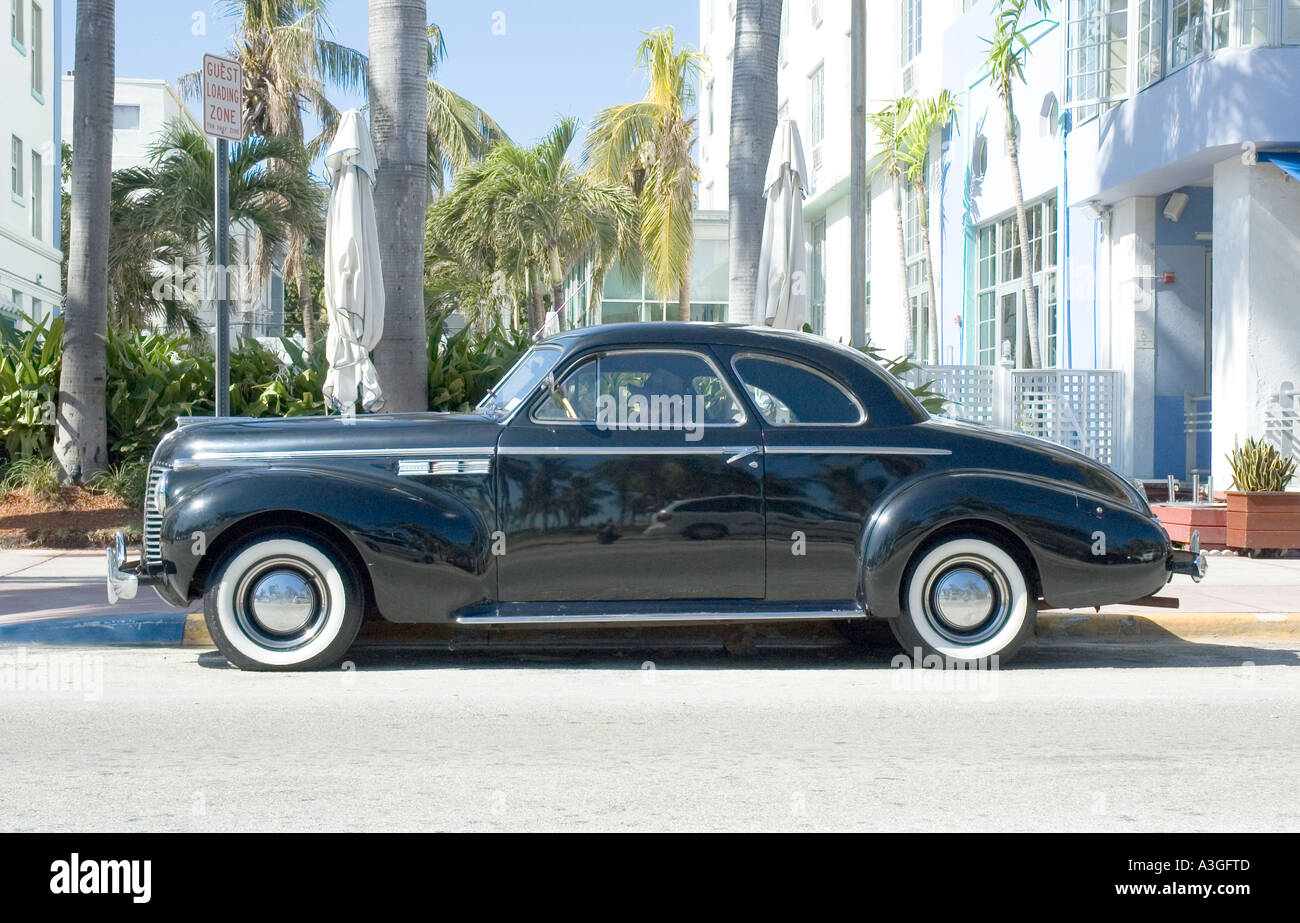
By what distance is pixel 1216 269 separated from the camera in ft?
49.6

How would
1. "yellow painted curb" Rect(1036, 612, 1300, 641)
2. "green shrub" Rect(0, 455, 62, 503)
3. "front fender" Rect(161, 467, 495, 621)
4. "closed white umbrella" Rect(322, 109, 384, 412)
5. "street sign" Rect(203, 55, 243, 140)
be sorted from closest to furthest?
"front fender" Rect(161, 467, 495, 621)
"yellow painted curb" Rect(1036, 612, 1300, 641)
"street sign" Rect(203, 55, 243, 140)
"closed white umbrella" Rect(322, 109, 384, 412)
"green shrub" Rect(0, 455, 62, 503)

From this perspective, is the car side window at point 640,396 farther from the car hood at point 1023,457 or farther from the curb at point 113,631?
the curb at point 113,631

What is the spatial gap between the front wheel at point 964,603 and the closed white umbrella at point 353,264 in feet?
18.5

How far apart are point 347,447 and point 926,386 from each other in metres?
9.38

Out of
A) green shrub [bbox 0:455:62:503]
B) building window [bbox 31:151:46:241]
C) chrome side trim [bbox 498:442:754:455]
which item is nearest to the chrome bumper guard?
chrome side trim [bbox 498:442:754:455]

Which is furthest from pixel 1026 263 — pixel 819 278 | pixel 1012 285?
pixel 819 278

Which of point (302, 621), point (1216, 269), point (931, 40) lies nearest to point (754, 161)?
point (1216, 269)

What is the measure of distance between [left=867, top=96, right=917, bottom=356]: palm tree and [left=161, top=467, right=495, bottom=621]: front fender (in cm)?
1760

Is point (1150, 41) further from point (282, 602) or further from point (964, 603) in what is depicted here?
point (282, 602)

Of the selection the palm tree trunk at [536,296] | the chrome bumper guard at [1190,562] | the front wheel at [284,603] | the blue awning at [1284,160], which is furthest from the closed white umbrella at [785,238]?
the palm tree trunk at [536,296]

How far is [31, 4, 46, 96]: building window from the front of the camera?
32.8 metres

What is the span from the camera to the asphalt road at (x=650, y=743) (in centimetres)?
471

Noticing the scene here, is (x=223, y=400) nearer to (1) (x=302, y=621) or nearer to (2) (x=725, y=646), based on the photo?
(1) (x=302, y=621)

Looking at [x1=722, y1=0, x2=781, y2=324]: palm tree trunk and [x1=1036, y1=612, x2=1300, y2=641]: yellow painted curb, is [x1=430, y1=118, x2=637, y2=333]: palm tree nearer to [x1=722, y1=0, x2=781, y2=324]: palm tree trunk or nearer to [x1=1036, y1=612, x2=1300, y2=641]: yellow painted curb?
[x1=722, y1=0, x2=781, y2=324]: palm tree trunk
